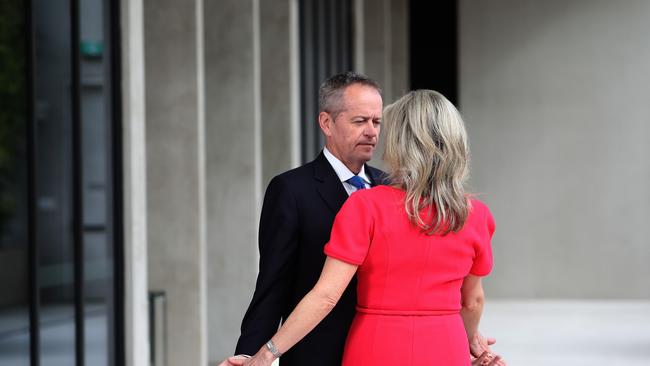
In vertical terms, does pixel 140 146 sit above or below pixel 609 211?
above

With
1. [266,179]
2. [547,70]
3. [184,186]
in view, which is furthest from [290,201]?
[547,70]

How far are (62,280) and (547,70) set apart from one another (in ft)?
29.3

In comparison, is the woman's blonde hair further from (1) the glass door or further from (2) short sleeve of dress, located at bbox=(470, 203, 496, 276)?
(1) the glass door

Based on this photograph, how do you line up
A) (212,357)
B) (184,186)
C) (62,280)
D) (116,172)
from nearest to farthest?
(116,172)
(184,186)
(212,357)
(62,280)

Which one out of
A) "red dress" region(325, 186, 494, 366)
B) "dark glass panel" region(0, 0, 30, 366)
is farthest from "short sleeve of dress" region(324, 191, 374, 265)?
"dark glass panel" region(0, 0, 30, 366)

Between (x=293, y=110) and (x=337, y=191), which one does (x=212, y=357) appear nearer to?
(x=293, y=110)

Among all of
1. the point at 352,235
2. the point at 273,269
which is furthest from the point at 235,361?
the point at 352,235

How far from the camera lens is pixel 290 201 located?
3533 mm

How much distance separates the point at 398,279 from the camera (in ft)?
10.7

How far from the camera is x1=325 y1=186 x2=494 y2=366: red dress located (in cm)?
322

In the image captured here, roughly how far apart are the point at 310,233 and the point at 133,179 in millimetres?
4518

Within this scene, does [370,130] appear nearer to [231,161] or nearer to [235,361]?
[235,361]

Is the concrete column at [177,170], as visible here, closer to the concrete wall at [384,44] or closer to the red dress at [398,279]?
the red dress at [398,279]

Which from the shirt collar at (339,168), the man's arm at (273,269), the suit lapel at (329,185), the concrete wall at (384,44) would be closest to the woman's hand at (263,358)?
the man's arm at (273,269)
